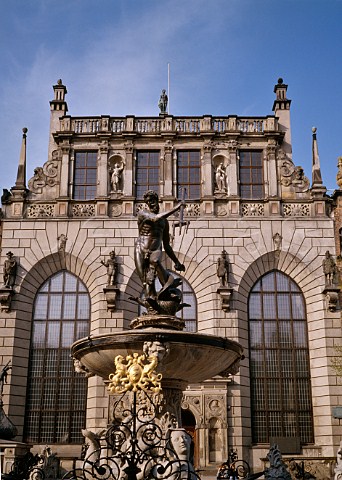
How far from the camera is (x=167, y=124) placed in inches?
1098

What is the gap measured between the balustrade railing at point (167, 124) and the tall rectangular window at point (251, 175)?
3.69 ft

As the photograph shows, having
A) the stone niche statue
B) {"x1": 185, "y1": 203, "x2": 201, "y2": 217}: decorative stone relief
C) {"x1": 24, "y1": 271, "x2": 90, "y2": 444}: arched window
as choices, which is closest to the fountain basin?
{"x1": 24, "y1": 271, "x2": 90, "y2": 444}: arched window

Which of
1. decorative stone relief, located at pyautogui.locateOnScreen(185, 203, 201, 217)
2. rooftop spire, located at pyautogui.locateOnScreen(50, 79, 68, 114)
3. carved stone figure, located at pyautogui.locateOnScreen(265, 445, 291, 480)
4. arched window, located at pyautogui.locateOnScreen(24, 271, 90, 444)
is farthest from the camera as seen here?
rooftop spire, located at pyautogui.locateOnScreen(50, 79, 68, 114)

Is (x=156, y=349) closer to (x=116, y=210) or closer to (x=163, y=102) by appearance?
(x=116, y=210)

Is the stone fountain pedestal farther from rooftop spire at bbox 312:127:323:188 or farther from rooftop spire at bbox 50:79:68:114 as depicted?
rooftop spire at bbox 50:79:68:114

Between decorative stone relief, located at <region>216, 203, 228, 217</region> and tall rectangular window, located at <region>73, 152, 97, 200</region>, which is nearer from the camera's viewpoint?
decorative stone relief, located at <region>216, 203, 228, 217</region>

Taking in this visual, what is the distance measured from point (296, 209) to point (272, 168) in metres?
2.24

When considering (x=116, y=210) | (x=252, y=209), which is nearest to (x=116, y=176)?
(x=116, y=210)

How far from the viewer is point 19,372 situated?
2478cm

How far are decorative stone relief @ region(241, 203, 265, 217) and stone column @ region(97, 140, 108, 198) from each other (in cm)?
616

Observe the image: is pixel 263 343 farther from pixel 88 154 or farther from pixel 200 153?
pixel 88 154

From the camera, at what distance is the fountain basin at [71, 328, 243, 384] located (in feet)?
34.4

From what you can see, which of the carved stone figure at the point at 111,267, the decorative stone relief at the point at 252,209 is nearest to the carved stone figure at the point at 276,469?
the carved stone figure at the point at 111,267

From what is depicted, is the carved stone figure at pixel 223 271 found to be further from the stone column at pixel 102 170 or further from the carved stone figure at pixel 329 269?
the stone column at pixel 102 170
